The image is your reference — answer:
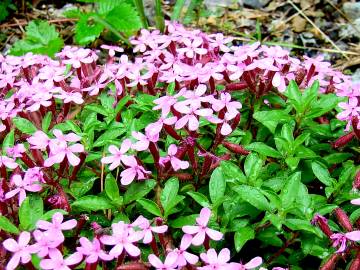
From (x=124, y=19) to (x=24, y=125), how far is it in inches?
51.7

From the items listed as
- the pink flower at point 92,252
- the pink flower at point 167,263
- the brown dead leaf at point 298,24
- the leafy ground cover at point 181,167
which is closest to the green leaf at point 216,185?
the leafy ground cover at point 181,167

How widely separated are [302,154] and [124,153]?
632 millimetres

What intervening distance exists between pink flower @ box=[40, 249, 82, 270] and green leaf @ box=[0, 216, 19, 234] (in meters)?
0.19

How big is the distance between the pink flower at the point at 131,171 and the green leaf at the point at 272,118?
1.74 ft

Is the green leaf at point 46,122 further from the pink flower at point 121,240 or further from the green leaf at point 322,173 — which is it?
the green leaf at point 322,173

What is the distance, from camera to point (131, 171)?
66.0 inches

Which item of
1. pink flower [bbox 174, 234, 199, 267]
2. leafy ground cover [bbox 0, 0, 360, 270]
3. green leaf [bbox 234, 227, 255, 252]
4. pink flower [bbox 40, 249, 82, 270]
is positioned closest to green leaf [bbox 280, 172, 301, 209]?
leafy ground cover [bbox 0, 0, 360, 270]

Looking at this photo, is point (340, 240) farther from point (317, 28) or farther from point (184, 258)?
point (317, 28)

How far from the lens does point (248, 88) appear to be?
6.93 ft

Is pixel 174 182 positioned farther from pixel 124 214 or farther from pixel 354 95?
pixel 354 95

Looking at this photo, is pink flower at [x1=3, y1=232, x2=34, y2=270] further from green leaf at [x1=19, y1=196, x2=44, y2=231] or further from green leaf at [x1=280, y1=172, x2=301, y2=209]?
green leaf at [x1=280, y1=172, x2=301, y2=209]

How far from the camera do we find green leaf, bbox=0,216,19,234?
1.52 m

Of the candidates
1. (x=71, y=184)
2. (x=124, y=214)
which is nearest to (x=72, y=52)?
(x=71, y=184)

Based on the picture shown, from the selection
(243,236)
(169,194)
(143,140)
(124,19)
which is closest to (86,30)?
(124,19)
